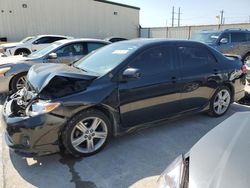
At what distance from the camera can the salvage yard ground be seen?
2.90 meters

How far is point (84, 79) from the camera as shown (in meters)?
3.33

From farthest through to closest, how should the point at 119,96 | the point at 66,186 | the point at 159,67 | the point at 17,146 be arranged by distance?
the point at 159,67 < the point at 119,96 < the point at 17,146 < the point at 66,186

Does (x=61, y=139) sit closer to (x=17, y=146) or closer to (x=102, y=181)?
(x=17, y=146)

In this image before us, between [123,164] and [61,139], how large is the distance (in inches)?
33.7

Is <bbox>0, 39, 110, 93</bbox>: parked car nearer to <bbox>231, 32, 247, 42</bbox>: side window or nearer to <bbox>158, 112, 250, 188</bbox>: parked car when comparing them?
<bbox>158, 112, 250, 188</bbox>: parked car

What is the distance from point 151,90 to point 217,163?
7.40 ft

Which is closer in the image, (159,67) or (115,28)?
(159,67)

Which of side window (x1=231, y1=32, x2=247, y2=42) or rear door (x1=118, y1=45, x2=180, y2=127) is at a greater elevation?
side window (x1=231, y1=32, x2=247, y2=42)

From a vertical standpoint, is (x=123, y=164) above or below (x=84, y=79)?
below

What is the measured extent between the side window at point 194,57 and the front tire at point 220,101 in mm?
650

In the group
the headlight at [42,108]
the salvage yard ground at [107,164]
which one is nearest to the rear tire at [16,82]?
the salvage yard ground at [107,164]

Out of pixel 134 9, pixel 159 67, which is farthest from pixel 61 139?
pixel 134 9

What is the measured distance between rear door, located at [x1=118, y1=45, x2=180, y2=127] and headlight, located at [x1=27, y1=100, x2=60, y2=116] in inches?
37.5

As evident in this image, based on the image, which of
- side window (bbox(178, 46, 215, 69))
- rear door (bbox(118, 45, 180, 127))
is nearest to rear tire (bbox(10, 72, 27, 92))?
rear door (bbox(118, 45, 180, 127))
